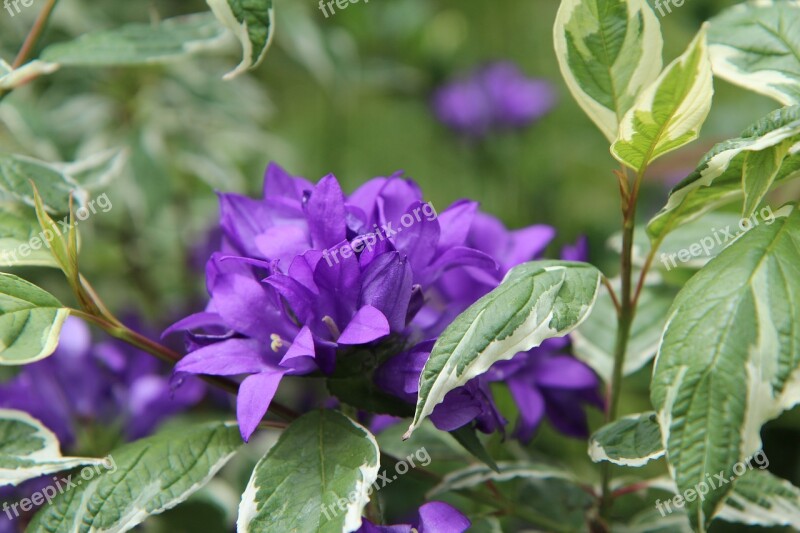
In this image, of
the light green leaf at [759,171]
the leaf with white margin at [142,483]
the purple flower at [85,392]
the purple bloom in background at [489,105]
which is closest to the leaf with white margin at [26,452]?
the leaf with white margin at [142,483]

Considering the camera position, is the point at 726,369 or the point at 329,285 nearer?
the point at 726,369

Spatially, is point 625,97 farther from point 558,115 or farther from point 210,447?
point 558,115

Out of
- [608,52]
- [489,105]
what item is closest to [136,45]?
[608,52]

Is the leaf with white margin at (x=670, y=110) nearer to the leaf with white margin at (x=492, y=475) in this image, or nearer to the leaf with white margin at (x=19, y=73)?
the leaf with white margin at (x=492, y=475)

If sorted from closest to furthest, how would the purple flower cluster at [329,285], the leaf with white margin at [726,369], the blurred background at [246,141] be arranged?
1. the leaf with white margin at [726,369]
2. the purple flower cluster at [329,285]
3. the blurred background at [246,141]

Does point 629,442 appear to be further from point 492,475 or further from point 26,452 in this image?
point 26,452

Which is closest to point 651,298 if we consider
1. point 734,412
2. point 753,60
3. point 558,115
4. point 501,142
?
point 753,60

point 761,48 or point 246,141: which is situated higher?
point 761,48
